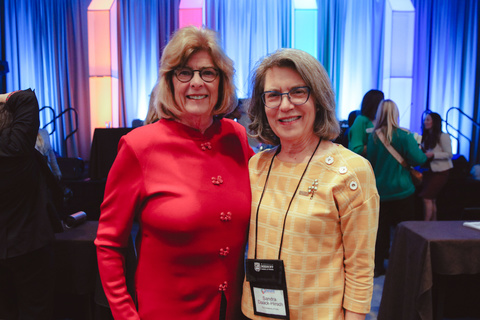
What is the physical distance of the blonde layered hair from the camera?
312cm

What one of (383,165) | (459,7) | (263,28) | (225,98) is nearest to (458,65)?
(459,7)

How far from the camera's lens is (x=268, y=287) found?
1205 millimetres

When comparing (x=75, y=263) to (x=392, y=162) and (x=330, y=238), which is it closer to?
(x=330, y=238)

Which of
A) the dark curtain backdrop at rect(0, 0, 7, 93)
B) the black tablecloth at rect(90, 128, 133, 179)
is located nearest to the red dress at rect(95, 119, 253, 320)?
the black tablecloth at rect(90, 128, 133, 179)

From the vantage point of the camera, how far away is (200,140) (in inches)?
53.2

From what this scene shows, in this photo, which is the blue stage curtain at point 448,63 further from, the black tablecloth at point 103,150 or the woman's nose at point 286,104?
the woman's nose at point 286,104

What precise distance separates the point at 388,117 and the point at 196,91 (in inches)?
92.9

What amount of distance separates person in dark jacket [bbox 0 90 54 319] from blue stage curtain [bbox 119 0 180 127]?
6.52 m

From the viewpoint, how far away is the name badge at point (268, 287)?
3.86 feet

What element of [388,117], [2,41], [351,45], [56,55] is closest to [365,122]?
[388,117]

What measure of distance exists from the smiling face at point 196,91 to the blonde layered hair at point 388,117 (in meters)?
2.28

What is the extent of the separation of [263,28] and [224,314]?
26.1 ft

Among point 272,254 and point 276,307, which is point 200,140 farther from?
point 276,307

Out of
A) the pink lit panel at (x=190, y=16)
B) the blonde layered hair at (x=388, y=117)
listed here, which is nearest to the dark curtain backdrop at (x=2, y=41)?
the pink lit panel at (x=190, y=16)
